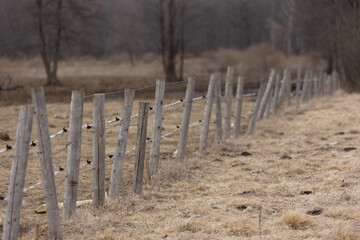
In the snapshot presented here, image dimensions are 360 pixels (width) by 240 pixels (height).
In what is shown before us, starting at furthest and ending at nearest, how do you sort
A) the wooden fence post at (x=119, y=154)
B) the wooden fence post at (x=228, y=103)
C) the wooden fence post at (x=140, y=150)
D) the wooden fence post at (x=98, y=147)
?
the wooden fence post at (x=228, y=103) < the wooden fence post at (x=140, y=150) < the wooden fence post at (x=119, y=154) < the wooden fence post at (x=98, y=147)

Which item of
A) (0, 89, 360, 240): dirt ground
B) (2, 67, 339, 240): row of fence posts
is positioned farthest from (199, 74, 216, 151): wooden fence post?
(2, 67, 339, 240): row of fence posts

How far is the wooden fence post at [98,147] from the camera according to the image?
5594 mm

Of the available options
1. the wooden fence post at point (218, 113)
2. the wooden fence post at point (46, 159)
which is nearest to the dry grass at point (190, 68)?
the wooden fence post at point (218, 113)

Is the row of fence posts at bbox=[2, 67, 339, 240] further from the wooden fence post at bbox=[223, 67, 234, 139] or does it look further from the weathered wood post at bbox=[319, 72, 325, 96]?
the weathered wood post at bbox=[319, 72, 325, 96]

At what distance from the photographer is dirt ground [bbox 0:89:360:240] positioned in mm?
4969

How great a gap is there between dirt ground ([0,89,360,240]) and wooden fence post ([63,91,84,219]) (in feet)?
0.63

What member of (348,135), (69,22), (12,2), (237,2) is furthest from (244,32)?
(348,135)

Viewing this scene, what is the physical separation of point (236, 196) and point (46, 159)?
2563 mm

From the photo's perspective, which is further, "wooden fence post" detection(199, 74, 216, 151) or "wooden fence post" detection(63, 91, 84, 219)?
"wooden fence post" detection(199, 74, 216, 151)

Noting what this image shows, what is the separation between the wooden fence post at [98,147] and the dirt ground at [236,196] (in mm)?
172

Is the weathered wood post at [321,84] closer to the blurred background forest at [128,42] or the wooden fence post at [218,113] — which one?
the blurred background forest at [128,42]

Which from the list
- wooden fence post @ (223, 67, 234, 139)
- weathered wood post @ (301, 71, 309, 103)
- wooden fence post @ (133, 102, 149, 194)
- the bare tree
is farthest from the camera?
the bare tree

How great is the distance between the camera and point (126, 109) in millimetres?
6109

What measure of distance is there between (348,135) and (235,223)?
6.60 metres
